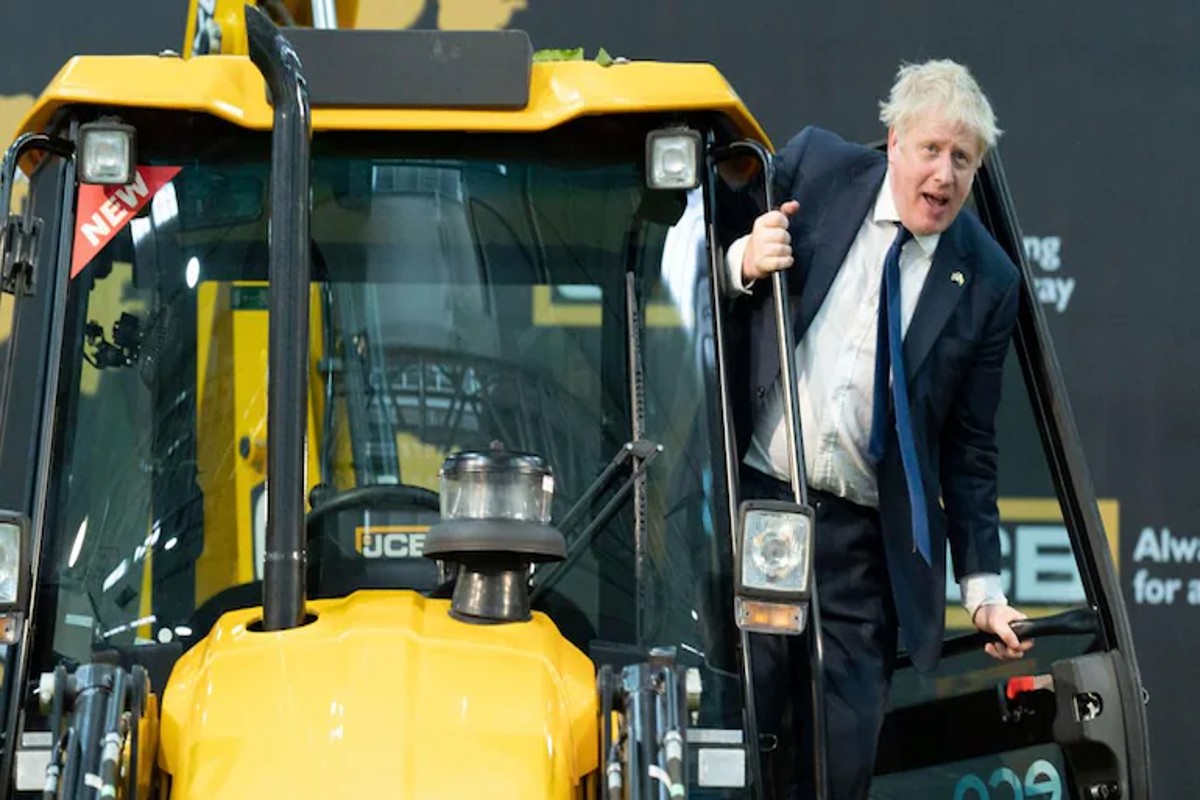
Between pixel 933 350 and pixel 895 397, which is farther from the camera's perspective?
pixel 933 350

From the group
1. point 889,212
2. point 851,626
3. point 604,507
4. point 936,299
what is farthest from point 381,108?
point 851,626

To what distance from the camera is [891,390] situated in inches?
142

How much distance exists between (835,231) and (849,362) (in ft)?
0.84

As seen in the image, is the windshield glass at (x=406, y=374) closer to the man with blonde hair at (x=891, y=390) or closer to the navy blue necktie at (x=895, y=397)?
the man with blonde hair at (x=891, y=390)

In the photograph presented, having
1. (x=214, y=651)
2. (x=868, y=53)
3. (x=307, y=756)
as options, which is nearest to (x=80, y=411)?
(x=214, y=651)

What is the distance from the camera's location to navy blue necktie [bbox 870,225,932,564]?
3.54 meters

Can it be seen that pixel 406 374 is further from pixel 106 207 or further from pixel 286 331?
pixel 106 207

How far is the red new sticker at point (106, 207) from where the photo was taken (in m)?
3.17

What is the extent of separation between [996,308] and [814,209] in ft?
1.35

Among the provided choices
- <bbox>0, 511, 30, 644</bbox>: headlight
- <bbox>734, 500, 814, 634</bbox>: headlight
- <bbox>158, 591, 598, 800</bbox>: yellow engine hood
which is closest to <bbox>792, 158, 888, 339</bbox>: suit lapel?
<bbox>734, 500, 814, 634</bbox>: headlight

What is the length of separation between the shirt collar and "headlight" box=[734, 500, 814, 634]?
3.51 feet

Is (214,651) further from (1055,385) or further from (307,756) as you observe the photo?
(1055,385)

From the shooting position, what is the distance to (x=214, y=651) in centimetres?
274

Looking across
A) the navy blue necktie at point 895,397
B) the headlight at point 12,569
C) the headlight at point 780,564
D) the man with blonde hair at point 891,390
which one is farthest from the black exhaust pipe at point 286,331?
the navy blue necktie at point 895,397
